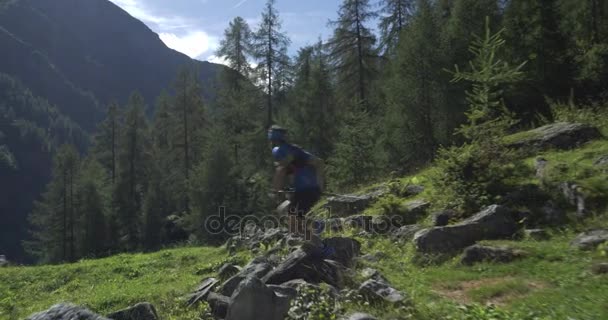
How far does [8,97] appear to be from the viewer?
588 feet

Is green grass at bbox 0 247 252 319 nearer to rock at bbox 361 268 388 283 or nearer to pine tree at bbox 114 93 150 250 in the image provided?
rock at bbox 361 268 388 283

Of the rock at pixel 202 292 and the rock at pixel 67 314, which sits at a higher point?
the rock at pixel 67 314

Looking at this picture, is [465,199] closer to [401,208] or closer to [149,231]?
[401,208]

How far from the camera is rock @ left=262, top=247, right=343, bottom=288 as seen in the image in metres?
7.37

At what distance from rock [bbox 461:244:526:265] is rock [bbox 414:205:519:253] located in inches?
29.0

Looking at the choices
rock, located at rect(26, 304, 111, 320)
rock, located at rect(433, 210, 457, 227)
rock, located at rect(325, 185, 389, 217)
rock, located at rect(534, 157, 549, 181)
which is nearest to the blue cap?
rock, located at rect(26, 304, 111, 320)

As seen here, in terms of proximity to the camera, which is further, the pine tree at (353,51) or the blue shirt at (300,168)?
the pine tree at (353,51)

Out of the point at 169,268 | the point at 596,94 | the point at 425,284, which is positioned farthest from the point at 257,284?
the point at 596,94

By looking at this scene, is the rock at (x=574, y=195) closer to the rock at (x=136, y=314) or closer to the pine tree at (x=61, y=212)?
the rock at (x=136, y=314)

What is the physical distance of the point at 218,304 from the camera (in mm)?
7414

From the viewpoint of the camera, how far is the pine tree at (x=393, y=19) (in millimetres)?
38562

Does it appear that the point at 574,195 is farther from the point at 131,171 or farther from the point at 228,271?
the point at 131,171

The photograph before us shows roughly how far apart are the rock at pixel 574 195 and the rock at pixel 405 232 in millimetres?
2860

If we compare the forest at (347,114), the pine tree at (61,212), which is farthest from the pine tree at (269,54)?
A: the pine tree at (61,212)
